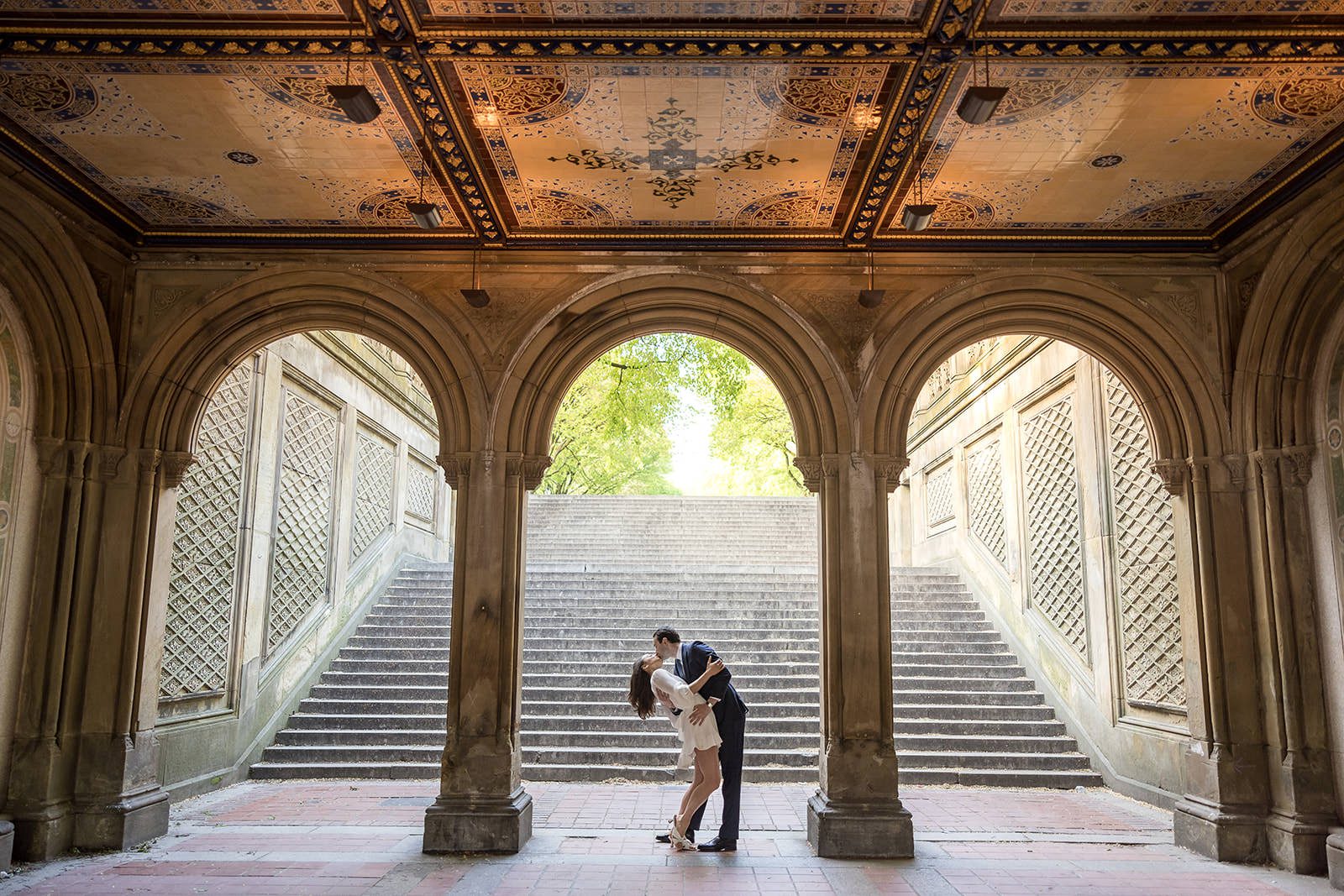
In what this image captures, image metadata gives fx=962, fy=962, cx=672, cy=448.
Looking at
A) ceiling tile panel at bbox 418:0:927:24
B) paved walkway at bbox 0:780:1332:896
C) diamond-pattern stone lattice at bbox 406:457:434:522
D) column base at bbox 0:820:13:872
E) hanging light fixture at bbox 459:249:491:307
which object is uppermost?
ceiling tile panel at bbox 418:0:927:24

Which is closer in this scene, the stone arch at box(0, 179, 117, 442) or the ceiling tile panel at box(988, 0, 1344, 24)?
the ceiling tile panel at box(988, 0, 1344, 24)

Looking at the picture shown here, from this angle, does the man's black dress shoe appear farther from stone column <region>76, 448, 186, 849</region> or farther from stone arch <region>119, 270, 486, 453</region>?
stone column <region>76, 448, 186, 849</region>

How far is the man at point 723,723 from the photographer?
6727 millimetres

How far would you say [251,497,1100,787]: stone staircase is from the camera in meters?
9.30

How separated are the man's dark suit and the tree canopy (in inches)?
253

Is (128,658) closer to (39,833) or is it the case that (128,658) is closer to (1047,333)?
(39,833)

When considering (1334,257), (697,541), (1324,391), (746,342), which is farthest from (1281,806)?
(697,541)

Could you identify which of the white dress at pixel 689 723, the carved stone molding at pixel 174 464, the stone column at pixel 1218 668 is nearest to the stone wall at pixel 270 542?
the carved stone molding at pixel 174 464

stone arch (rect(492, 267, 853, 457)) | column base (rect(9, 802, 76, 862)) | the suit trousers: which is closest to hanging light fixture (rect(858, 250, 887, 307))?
stone arch (rect(492, 267, 853, 457))

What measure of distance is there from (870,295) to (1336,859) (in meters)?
4.77

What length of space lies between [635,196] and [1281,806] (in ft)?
20.2

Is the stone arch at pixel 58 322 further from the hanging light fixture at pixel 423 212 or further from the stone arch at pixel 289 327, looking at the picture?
the hanging light fixture at pixel 423 212

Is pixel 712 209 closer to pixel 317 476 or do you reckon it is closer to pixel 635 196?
pixel 635 196

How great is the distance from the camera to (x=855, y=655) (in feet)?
23.5
